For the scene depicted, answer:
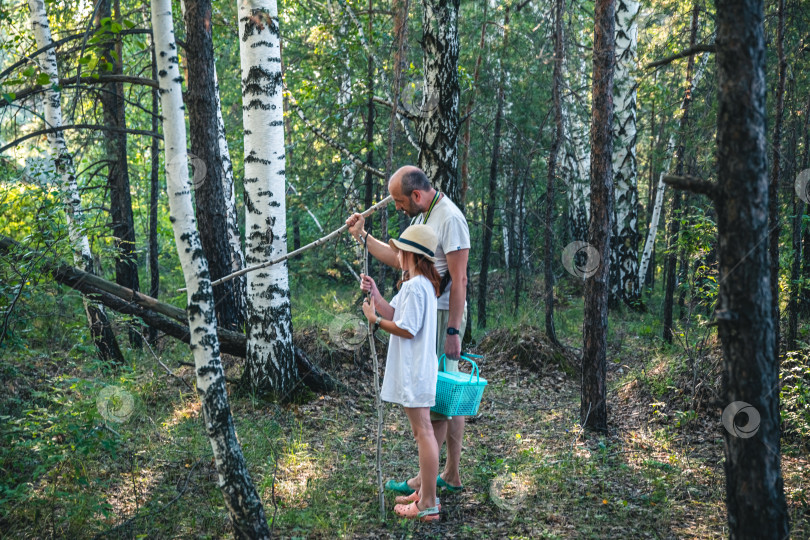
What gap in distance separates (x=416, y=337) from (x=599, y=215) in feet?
9.38

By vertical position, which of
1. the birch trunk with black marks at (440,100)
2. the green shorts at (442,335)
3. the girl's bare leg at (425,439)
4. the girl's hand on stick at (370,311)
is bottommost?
the girl's bare leg at (425,439)

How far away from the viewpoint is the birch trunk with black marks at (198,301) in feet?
11.0

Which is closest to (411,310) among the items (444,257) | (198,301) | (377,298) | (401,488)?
(377,298)

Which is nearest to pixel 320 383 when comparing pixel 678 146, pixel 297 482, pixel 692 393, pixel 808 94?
pixel 297 482

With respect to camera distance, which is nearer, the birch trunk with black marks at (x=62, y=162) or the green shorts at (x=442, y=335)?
the green shorts at (x=442, y=335)

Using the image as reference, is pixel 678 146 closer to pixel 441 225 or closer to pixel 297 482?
pixel 441 225

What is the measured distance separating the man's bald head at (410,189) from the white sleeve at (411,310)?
76 centimetres

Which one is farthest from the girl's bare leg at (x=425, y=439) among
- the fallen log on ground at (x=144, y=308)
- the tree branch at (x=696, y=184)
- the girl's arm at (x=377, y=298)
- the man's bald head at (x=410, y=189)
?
the fallen log on ground at (x=144, y=308)

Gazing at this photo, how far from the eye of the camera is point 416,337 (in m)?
3.94

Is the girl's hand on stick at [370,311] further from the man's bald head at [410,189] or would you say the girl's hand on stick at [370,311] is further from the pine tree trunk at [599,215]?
the pine tree trunk at [599,215]

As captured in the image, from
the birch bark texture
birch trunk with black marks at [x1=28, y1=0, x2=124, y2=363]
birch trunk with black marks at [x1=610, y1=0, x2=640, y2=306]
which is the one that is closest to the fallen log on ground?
the birch bark texture

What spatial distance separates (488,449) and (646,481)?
154 centimetres

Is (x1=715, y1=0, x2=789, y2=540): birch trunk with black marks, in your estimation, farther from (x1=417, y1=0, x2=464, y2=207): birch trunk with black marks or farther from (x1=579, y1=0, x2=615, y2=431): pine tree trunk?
(x1=417, y1=0, x2=464, y2=207): birch trunk with black marks

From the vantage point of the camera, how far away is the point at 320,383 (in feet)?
22.9
